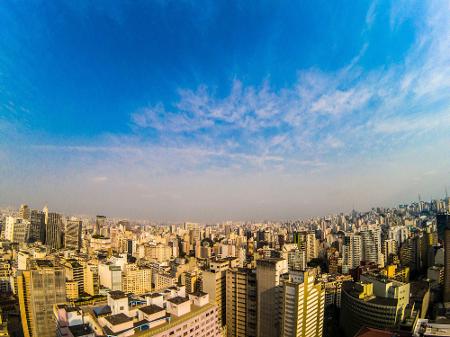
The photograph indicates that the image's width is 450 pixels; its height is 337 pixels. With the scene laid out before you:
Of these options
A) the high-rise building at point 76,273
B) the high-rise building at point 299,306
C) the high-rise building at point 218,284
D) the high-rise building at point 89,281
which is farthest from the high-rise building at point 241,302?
the high-rise building at point 89,281

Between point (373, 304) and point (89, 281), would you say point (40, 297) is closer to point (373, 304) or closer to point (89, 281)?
point (89, 281)

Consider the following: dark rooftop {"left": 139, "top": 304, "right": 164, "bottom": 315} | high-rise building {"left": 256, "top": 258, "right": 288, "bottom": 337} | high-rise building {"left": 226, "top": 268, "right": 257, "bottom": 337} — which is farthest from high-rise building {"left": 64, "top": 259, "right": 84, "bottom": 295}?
dark rooftop {"left": 139, "top": 304, "right": 164, "bottom": 315}

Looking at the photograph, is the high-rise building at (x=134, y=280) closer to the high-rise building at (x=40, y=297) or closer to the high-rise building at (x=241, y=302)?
the high-rise building at (x=40, y=297)

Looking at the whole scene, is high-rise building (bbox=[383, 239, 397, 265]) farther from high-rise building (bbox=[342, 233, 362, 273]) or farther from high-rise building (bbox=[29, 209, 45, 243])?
high-rise building (bbox=[29, 209, 45, 243])

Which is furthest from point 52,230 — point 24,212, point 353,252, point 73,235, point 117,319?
point 353,252

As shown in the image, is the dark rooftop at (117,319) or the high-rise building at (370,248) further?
the high-rise building at (370,248)

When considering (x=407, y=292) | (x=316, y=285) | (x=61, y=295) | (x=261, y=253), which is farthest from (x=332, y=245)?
(x=61, y=295)
